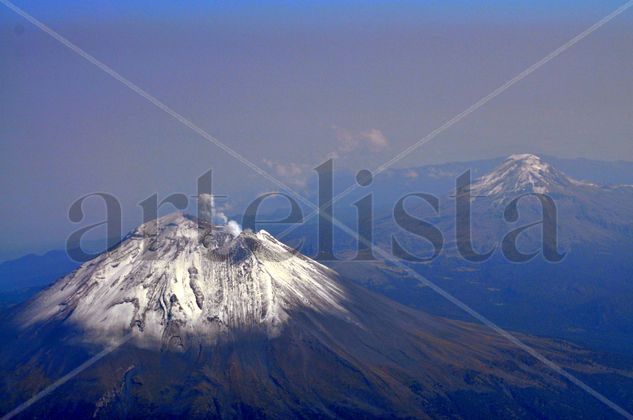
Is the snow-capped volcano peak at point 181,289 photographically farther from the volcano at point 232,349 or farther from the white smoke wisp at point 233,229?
the white smoke wisp at point 233,229

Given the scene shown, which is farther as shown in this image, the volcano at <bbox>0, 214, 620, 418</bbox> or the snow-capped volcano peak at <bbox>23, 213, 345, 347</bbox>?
the snow-capped volcano peak at <bbox>23, 213, 345, 347</bbox>

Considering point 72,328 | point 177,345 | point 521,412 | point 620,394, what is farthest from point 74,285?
point 620,394

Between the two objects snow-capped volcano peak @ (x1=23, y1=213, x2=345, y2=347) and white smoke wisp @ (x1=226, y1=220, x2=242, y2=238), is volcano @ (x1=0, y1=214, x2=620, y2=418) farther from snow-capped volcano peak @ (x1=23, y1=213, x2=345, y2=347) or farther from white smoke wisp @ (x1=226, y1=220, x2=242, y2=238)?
white smoke wisp @ (x1=226, y1=220, x2=242, y2=238)

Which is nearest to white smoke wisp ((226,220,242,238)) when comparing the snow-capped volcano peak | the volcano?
the snow-capped volcano peak

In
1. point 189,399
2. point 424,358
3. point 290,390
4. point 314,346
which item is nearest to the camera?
point 189,399

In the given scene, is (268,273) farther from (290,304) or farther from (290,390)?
(290,390)

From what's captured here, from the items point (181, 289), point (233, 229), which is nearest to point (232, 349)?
point (181, 289)
